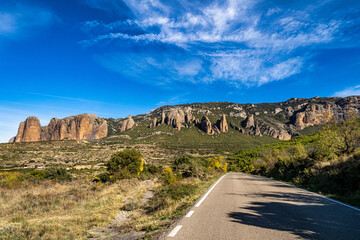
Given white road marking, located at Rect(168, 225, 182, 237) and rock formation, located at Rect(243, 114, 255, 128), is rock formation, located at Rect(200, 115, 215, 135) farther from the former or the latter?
white road marking, located at Rect(168, 225, 182, 237)

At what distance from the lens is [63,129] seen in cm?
15038

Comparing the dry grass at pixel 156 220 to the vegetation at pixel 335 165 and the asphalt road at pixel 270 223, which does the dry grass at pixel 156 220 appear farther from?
the vegetation at pixel 335 165

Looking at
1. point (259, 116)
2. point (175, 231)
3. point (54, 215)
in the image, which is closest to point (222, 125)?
point (259, 116)

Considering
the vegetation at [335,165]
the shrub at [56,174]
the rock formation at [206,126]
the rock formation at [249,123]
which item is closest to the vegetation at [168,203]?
the vegetation at [335,165]

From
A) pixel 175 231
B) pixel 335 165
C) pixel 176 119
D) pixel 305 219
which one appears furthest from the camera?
pixel 176 119

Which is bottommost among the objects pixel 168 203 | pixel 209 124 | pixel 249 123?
pixel 168 203

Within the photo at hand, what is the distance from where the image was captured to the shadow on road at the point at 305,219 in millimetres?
4302

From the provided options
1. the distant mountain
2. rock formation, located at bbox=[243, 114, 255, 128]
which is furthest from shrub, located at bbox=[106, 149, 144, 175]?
rock formation, located at bbox=[243, 114, 255, 128]

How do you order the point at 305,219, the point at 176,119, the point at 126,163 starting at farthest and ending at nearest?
the point at 176,119 → the point at 126,163 → the point at 305,219

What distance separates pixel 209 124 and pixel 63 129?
11811cm

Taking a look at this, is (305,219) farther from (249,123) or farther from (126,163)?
(249,123)

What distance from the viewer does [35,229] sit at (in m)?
6.23

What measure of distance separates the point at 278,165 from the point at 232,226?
23.9 meters

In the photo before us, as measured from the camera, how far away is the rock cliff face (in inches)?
5771
